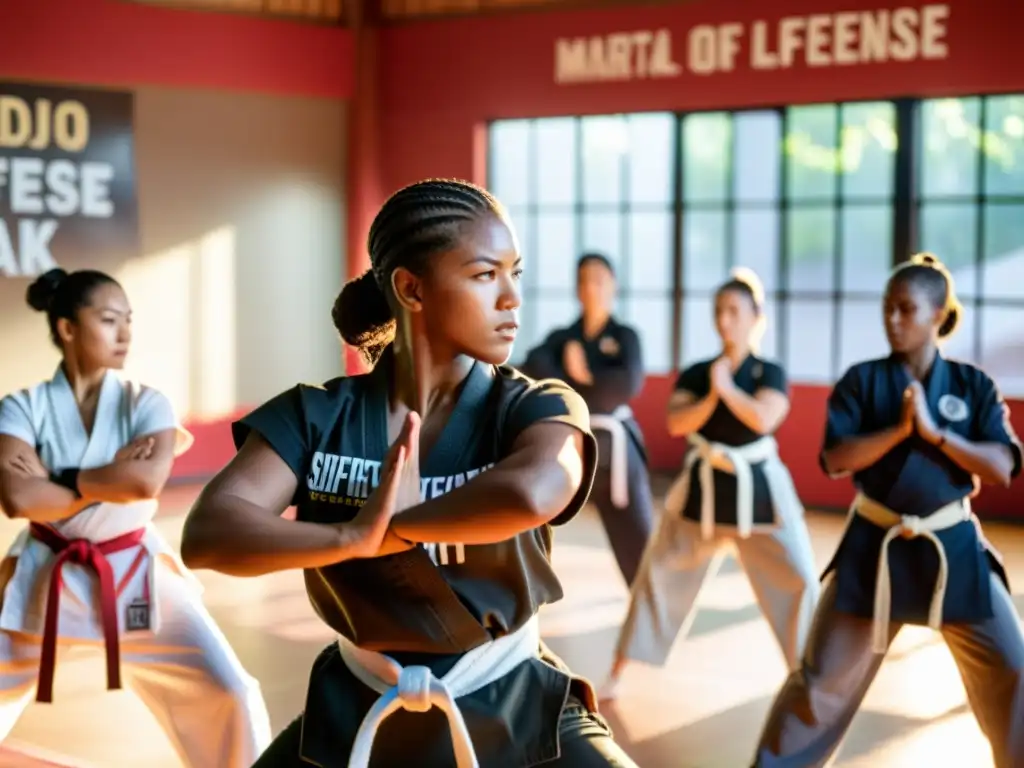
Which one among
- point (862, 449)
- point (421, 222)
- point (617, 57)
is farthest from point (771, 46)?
point (421, 222)

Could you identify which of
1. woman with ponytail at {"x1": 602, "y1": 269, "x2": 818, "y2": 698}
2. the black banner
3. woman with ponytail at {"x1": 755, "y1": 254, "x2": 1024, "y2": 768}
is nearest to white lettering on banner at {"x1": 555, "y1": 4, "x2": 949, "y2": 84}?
the black banner

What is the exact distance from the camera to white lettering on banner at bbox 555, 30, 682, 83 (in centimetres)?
866

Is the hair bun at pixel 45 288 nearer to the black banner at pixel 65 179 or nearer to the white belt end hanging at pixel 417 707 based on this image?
the white belt end hanging at pixel 417 707

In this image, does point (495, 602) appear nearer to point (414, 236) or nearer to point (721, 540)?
point (414, 236)

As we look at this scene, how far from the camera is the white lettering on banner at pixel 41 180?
8102mm

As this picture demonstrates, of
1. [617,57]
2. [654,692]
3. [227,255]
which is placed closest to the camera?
[654,692]

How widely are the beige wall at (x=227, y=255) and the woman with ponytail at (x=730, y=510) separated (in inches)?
188

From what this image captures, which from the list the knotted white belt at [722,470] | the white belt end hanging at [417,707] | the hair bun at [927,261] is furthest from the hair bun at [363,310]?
the knotted white belt at [722,470]

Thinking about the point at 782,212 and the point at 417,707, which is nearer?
the point at 417,707

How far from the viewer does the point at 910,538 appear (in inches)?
126

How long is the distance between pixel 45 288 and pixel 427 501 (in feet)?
7.09

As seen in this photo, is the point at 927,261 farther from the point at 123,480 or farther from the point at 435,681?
the point at 435,681

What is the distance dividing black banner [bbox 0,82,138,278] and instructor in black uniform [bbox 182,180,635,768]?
681 centimetres

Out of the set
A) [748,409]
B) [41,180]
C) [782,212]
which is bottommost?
[748,409]
